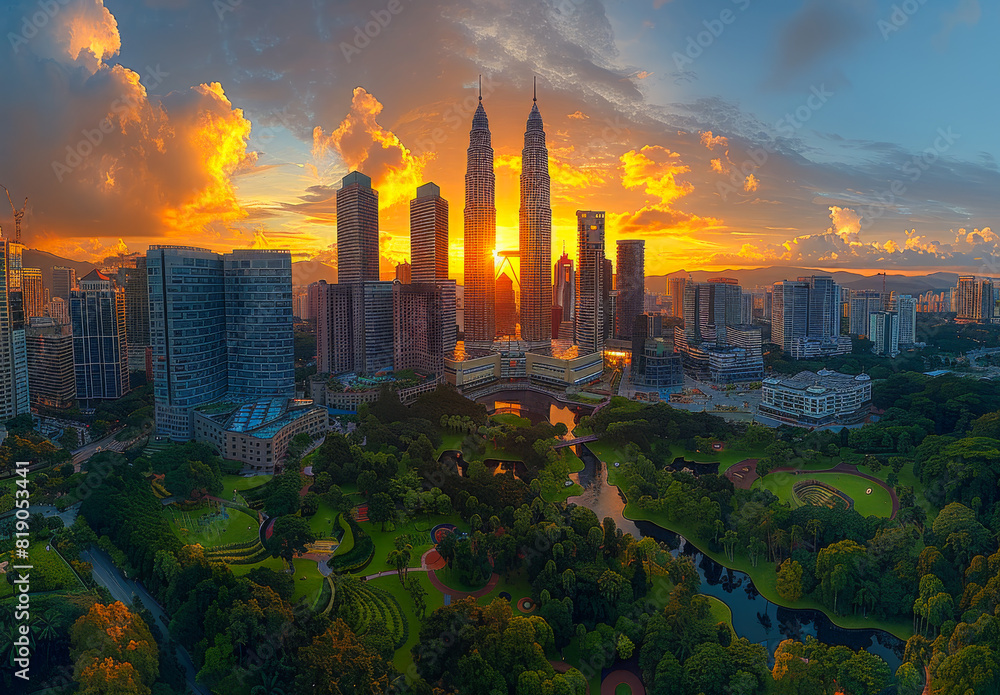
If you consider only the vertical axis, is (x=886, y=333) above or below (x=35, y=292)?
below

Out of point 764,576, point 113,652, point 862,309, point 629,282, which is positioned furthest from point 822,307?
point 113,652

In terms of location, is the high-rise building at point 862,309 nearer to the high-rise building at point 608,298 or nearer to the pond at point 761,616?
the high-rise building at point 608,298

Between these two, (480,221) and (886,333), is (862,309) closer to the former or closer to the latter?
(886,333)

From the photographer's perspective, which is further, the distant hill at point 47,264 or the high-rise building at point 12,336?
the distant hill at point 47,264

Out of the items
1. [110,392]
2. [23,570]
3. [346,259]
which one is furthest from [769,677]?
[346,259]

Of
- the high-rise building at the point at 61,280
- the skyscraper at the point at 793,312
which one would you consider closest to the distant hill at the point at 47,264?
the high-rise building at the point at 61,280

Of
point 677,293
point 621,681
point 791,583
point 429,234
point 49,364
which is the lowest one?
point 621,681
